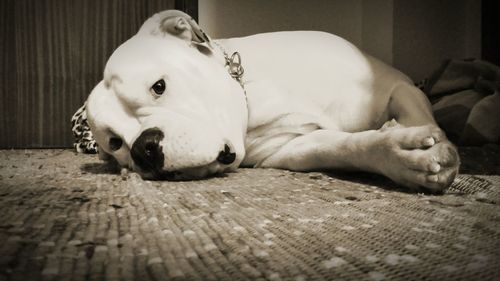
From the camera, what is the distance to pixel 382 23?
259 centimetres

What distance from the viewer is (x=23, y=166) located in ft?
5.63

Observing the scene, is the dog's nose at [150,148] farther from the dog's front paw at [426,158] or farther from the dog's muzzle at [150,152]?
the dog's front paw at [426,158]

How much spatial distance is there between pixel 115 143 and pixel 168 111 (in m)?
0.25

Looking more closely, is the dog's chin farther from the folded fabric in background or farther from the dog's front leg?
the folded fabric in background

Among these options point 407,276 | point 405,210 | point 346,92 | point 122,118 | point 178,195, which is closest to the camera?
point 407,276

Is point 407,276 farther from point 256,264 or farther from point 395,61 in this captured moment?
point 395,61

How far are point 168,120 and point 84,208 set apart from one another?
0.43 meters

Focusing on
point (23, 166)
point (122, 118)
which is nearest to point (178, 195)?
point (122, 118)

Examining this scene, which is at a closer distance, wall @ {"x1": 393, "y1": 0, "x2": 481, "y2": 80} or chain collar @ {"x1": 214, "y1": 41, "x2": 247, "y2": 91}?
chain collar @ {"x1": 214, "y1": 41, "x2": 247, "y2": 91}

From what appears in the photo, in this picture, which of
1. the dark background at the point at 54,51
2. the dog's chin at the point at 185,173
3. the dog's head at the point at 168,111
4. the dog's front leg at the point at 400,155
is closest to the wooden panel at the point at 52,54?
the dark background at the point at 54,51

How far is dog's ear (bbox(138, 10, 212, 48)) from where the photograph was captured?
1528 mm

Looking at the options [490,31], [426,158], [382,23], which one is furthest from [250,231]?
[490,31]

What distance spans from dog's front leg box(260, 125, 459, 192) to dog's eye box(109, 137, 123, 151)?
24.5 inches

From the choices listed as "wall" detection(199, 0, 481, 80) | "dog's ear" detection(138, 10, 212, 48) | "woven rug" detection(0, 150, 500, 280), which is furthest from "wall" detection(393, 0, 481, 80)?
"woven rug" detection(0, 150, 500, 280)
